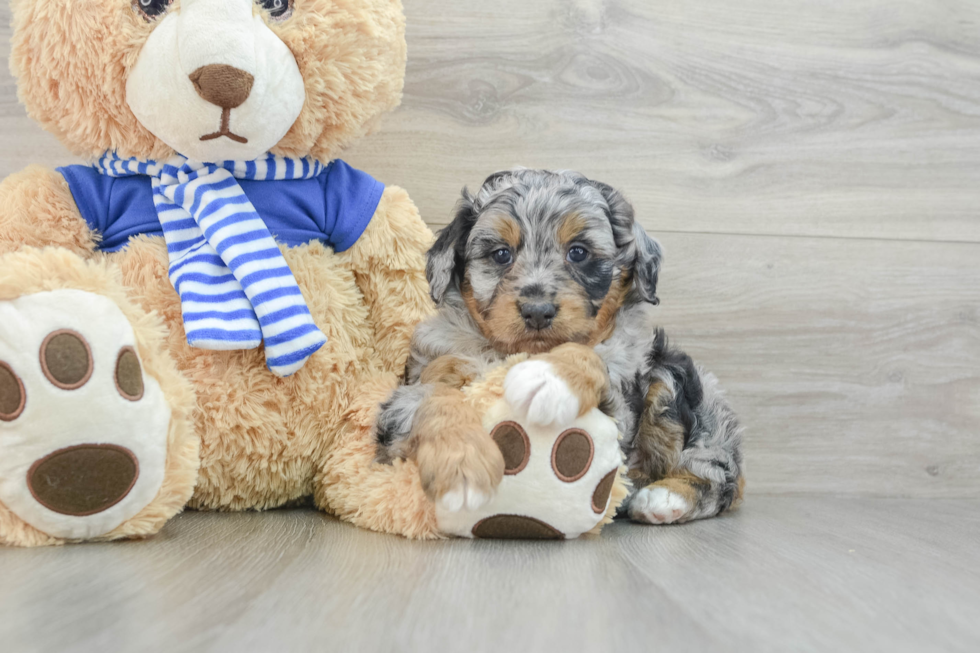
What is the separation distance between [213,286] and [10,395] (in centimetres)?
48

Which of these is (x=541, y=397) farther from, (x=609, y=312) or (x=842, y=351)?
(x=842, y=351)

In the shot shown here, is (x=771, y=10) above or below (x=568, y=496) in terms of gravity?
above

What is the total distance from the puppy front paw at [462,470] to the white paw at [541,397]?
9 cm

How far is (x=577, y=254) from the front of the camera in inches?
70.4

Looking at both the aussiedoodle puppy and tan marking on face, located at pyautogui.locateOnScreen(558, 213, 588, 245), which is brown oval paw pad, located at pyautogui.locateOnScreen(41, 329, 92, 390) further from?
tan marking on face, located at pyautogui.locateOnScreen(558, 213, 588, 245)

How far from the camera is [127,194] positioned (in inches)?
70.1

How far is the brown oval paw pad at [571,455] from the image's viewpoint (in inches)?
58.6

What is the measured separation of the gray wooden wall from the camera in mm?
2420

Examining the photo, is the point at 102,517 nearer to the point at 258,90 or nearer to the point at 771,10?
the point at 258,90

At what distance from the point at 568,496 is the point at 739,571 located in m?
0.33

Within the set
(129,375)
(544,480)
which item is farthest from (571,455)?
(129,375)

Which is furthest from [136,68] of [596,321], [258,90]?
[596,321]

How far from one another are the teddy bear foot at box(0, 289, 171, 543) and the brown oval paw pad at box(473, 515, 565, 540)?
615mm

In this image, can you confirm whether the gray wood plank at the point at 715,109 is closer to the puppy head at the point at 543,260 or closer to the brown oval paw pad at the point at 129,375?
the puppy head at the point at 543,260
